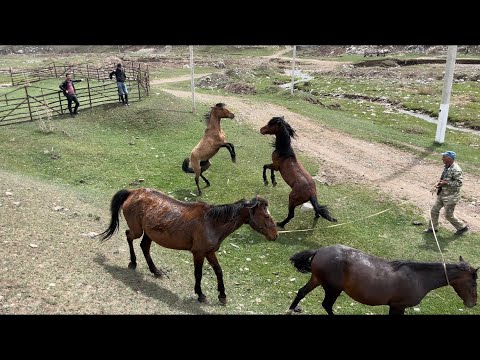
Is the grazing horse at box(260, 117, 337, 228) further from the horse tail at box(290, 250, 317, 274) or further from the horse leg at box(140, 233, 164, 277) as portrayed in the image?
the horse leg at box(140, 233, 164, 277)

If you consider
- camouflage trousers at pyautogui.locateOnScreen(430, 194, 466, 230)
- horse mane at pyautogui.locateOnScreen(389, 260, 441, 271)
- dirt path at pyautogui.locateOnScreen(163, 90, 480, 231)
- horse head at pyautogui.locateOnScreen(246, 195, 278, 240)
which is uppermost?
horse head at pyautogui.locateOnScreen(246, 195, 278, 240)

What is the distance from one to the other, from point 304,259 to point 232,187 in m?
5.71

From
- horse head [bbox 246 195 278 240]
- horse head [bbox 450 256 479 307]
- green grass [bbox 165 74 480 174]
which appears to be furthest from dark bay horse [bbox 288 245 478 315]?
green grass [bbox 165 74 480 174]

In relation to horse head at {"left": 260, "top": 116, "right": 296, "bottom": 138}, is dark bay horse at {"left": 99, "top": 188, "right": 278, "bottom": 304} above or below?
below

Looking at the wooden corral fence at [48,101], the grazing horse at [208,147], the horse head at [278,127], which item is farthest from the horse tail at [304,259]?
the wooden corral fence at [48,101]

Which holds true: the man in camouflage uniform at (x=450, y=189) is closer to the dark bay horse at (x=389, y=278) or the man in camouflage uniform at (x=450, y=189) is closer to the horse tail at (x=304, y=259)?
the dark bay horse at (x=389, y=278)

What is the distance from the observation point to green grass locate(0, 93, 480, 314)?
7.36 metres

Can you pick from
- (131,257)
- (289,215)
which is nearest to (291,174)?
(289,215)

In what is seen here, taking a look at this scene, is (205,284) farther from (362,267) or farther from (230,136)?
(230,136)

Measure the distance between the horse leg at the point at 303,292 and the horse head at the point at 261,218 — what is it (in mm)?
868

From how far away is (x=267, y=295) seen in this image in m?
7.12

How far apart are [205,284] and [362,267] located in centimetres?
287

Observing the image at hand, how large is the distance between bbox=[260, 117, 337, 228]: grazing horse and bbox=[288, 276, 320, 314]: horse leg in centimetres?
295

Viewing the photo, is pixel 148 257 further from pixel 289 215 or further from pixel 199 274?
pixel 289 215
